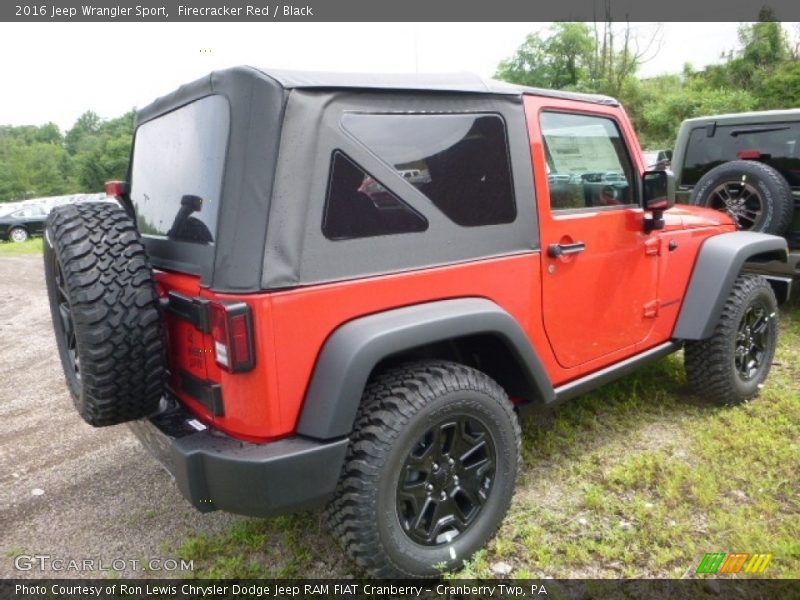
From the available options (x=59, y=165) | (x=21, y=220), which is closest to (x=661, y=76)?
(x=21, y=220)

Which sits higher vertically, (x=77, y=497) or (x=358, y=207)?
(x=358, y=207)

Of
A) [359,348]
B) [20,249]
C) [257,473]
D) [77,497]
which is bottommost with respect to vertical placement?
[20,249]

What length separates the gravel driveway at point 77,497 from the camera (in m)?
2.53

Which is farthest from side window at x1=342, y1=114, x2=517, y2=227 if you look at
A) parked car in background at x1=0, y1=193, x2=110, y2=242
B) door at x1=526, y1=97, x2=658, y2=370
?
parked car in background at x1=0, y1=193, x2=110, y2=242

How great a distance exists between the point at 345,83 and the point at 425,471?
4.73ft

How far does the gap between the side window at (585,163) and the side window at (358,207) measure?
0.86 m

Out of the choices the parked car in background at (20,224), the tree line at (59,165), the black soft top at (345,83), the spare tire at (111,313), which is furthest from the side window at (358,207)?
the tree line at (59,165)

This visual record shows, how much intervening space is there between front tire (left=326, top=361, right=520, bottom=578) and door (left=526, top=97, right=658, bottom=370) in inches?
23.5

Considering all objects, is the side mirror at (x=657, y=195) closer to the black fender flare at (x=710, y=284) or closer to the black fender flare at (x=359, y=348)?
the black fender flare at (x=710, y=284)

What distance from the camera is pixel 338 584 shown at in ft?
7.41

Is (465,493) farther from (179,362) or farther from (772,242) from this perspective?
(772,242)

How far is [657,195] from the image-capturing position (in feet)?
9.65

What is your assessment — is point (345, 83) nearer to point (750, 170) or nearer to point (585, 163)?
point (585, 163)

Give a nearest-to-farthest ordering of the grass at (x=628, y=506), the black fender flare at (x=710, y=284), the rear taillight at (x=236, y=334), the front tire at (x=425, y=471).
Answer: the rear taillight at (x=236, y=334) < the front tire at (x=425, y=471) < the grass at (x=628, y=506) < the black fender flare at (x=710, y=284)
